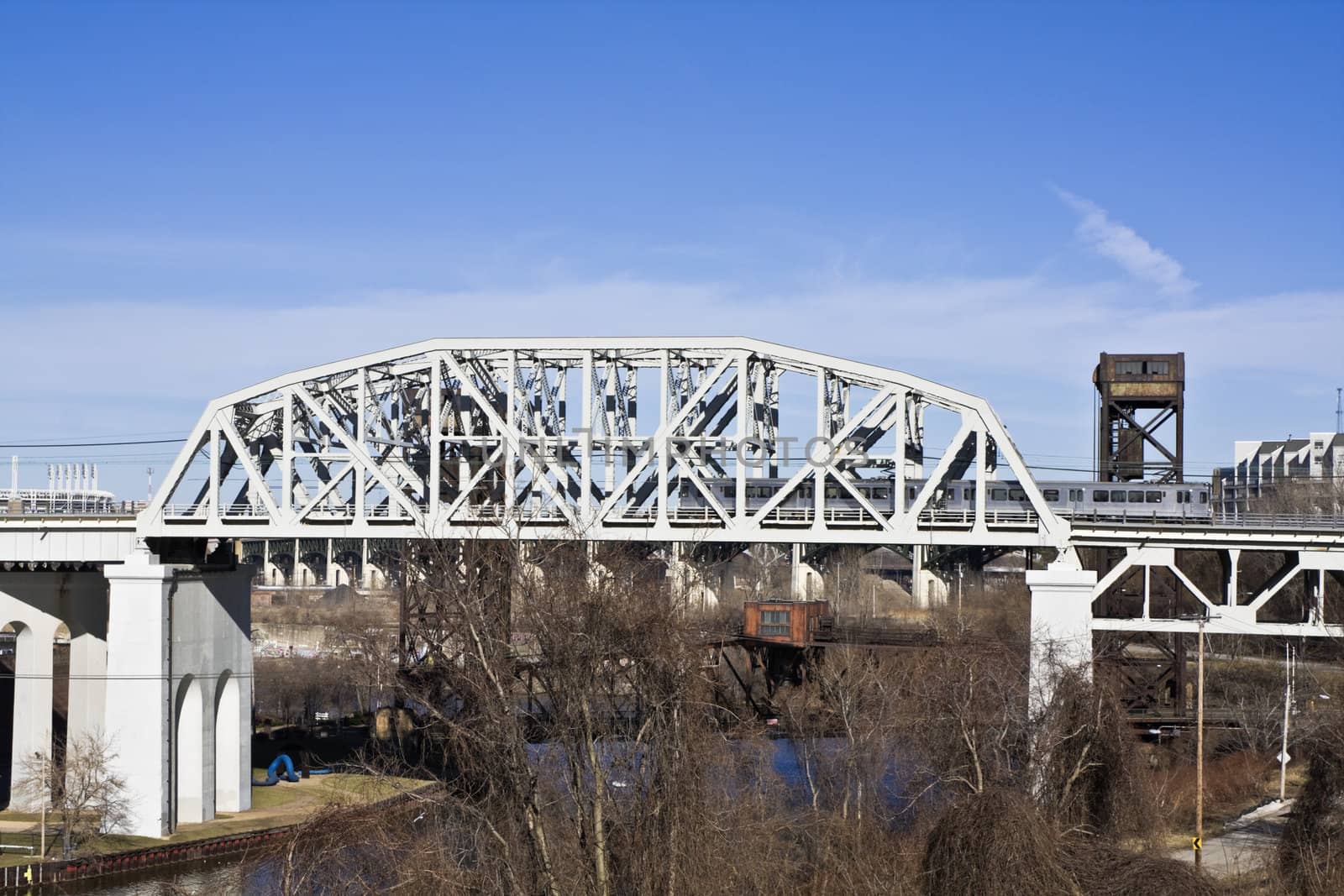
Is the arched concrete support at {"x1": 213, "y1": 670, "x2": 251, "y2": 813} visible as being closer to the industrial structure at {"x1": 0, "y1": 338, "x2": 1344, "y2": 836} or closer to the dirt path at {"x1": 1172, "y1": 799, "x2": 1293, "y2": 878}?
the industrial structure at {"x1": 0, "y1": 338, "x2": 1344, "y2": 836}

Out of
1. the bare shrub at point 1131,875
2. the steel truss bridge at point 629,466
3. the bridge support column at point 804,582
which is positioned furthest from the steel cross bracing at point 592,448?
the bridge support column at point 804,582

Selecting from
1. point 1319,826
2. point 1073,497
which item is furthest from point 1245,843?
point 1073,497

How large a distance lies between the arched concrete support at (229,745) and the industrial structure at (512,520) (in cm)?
11

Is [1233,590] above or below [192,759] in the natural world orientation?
above

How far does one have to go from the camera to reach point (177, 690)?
54656 mm

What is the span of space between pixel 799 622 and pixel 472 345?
29.5 metres

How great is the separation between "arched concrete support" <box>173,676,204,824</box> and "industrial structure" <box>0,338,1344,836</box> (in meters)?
0.07

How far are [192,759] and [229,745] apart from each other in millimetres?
2824

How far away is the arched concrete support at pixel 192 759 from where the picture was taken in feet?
183

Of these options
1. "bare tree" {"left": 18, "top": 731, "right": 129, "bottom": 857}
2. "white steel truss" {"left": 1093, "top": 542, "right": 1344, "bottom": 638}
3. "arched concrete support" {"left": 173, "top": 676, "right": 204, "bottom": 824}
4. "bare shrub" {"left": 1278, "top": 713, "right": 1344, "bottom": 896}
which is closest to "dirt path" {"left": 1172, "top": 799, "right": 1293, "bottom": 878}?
"bare shrub" {"left": 1278, "top": 713, "right": 1344, "bottom": 896}

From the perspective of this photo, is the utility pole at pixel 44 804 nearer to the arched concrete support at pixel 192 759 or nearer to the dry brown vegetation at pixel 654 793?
the arched concrete support at pixel 192 759

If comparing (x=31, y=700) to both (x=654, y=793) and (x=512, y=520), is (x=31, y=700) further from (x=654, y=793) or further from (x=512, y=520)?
(x=654, y=793)

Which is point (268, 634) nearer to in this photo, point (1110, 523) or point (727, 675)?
point (727, 675)

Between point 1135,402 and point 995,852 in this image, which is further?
point 1135,402
